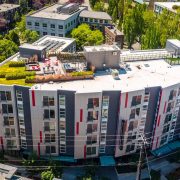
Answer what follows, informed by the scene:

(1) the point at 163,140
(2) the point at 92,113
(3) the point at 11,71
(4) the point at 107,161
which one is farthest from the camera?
(1) the point at 163,140

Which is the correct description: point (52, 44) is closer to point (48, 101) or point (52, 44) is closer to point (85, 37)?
point (48, 101)

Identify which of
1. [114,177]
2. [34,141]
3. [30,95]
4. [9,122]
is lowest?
[114,177]

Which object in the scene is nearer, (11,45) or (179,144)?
(179,144)

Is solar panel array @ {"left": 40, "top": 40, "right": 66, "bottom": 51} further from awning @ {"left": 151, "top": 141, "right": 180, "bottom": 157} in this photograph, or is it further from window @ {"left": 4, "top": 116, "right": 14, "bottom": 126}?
awning @ {"left": 151, "top": 141, "right": 180, "bottom": 157}

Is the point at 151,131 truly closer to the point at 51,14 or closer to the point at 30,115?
Result: the point at 30,115

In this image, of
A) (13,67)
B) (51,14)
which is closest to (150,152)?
(13,67)

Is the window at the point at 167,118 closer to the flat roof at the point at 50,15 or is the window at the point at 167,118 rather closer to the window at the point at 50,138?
the window at the point at 50,138

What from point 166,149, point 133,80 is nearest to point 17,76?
point 133,80
